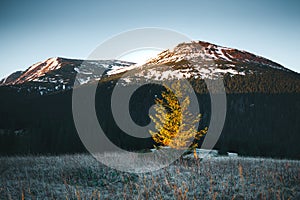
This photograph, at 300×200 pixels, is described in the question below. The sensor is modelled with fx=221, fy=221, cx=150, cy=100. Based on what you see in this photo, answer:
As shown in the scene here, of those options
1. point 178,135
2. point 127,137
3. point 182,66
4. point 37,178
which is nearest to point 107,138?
point 127,137

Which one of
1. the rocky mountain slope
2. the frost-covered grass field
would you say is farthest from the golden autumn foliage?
the rocky mountain slope

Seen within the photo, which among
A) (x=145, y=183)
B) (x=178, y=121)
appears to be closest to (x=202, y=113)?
(x=178, y=121)

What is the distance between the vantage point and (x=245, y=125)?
4225 inches

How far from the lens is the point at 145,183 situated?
28.4 ft

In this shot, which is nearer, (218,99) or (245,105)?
(245,105)

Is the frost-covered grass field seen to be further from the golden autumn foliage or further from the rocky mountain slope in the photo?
the rocky mountain slope

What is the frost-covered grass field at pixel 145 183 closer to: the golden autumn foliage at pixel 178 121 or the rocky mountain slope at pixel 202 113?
the golden autumn foliage at pixel 178 121

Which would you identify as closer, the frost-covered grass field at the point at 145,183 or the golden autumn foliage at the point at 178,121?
the frost-covered grass field at the point at 145,183

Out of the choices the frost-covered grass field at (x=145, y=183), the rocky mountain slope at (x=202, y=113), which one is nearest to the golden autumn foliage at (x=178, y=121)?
the frost-covered grass field at (x=145, y=183)

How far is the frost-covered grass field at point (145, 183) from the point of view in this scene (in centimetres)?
A: 720

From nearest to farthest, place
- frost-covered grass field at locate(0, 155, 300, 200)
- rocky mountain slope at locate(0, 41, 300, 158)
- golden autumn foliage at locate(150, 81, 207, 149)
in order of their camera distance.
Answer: frost-covered grass field at locate(0, 155, 300, 200) → golden autumn foliage at locate(150, 81, 207, 149) → rocky mountain slope at locate(0, 41, 300, 158)

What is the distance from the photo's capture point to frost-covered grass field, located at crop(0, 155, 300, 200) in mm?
7199

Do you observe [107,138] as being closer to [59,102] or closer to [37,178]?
[59,102]

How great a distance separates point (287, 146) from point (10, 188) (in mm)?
95728
